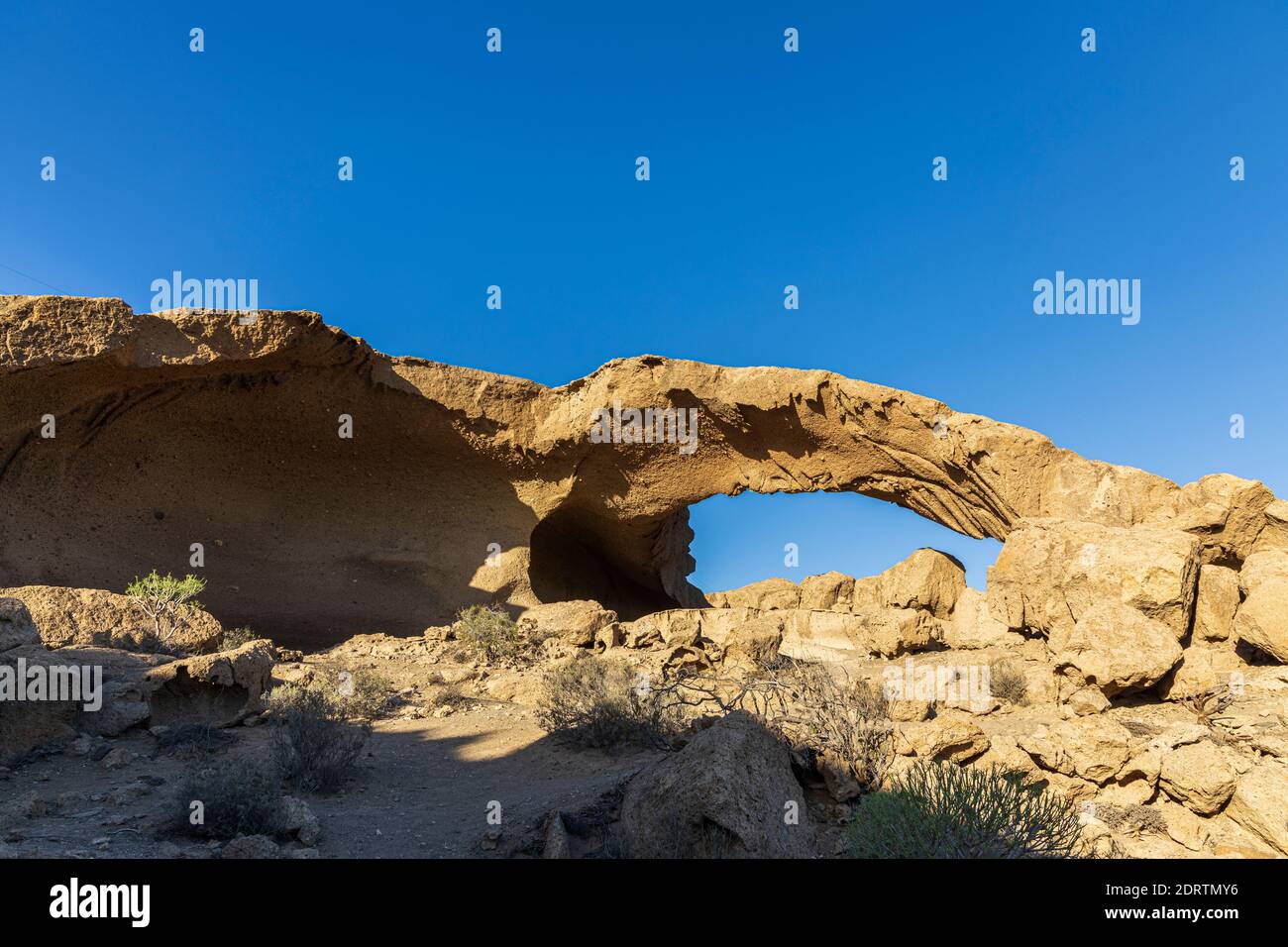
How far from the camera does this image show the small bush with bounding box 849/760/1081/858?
3.47 meters

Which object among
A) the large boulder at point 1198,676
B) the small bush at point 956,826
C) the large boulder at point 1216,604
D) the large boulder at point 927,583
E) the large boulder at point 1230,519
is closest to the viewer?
the small bush at point 956,826

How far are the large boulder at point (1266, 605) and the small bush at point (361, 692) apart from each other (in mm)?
9495

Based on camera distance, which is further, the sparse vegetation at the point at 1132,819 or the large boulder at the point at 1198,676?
the large boulder at the point at 1198,676

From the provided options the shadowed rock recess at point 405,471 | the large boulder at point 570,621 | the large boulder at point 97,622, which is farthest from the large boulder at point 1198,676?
the large boulder at point 97,622

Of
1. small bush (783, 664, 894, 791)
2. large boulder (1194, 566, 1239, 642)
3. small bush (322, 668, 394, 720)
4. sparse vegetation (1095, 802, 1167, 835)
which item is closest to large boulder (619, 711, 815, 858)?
small bush (783, 664, 894, 791)

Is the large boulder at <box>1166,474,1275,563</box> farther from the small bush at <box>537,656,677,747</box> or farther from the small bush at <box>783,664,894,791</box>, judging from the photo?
the small bush at <box>537,656,677,747</box>

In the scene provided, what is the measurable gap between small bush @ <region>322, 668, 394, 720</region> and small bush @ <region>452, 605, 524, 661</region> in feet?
7.25

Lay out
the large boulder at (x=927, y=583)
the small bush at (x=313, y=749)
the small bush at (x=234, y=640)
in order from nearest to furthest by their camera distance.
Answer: the small bush at (x=313, y=749)
the small bush at (x=234, y=640)
the large boulder at (x=927, y=583)

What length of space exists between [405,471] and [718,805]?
40.1ft

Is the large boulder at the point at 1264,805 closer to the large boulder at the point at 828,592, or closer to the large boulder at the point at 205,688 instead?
the large boulder at the point at 205,688

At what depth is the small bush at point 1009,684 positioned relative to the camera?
7809 millimetres
